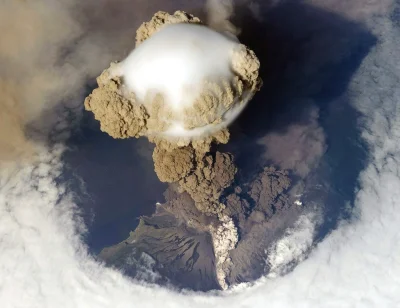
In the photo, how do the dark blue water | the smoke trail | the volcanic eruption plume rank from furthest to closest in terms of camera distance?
the dark blue water
the smoke trail
the volcanic eruption plume

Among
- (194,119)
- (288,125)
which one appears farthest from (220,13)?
(194,119)

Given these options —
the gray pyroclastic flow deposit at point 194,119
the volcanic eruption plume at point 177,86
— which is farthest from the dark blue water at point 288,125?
the volcanic eruption plume at point 177,86

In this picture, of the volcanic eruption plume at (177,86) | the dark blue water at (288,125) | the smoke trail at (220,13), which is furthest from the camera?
the dark blue water at (288,125)

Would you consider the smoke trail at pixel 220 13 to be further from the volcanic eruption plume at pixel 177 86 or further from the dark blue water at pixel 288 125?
the volcanic eruption plume at pixel 177 86

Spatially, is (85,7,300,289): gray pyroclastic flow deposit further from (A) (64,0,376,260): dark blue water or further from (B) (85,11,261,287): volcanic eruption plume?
(A) (64,0,376,260): dark blue water

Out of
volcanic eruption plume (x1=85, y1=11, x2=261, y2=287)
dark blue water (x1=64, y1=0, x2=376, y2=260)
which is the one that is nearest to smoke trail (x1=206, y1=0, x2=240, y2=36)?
dark blue water (x1=64, y1=0, x2=376, y2=260)

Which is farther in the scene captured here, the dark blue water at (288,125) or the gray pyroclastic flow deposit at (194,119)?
the dark blue water at (288,125)

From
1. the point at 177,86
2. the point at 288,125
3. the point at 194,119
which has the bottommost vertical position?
the point at 288,125

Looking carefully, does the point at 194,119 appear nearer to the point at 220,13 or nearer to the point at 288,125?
the point at 220,13
